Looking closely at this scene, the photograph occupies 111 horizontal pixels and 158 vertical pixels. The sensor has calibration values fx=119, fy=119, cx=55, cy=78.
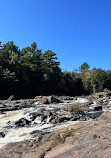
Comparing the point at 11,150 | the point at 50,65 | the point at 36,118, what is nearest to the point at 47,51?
the point at 50,65

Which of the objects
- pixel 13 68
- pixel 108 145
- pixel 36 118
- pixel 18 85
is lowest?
pixel 36 118

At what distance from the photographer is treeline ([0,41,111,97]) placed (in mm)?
35159

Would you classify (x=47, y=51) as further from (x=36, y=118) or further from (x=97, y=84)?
(x=36, y=118)

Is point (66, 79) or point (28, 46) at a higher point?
point (28, 46)

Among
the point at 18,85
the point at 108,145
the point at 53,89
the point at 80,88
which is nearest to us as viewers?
the point at 108,145

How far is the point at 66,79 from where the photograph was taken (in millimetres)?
47031

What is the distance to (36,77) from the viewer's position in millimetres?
41750

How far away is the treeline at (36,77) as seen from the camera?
3516 cm

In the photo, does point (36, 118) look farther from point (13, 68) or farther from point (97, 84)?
point (97, 84)

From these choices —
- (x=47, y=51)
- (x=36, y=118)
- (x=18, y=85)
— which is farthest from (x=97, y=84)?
(x=36, y=118)

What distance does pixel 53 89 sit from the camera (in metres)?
41.7

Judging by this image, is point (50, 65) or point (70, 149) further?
point (50, 65)

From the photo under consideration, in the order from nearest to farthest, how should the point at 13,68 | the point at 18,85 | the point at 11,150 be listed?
the point at 11,150 < the point at 18,85 < the point at 13,68

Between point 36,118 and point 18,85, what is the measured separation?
29179mm
